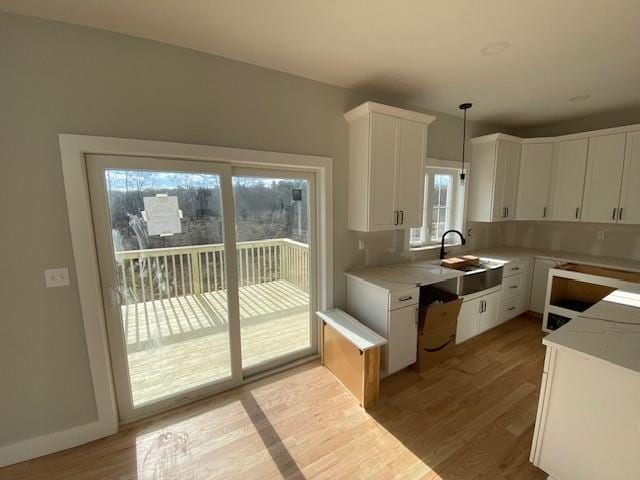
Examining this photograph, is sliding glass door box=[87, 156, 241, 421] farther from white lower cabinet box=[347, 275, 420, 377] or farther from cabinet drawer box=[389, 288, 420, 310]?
cabinet drawer box=[389, 288, 420, 310]

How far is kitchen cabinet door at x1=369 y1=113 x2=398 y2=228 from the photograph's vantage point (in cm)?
240

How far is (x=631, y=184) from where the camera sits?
2.99 meters

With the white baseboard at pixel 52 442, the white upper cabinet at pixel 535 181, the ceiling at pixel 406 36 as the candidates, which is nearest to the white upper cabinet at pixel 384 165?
the ceiling at pixel 406 36

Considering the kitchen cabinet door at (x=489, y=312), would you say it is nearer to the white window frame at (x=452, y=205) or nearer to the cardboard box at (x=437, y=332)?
the cardboard box at (x=437, y=332)

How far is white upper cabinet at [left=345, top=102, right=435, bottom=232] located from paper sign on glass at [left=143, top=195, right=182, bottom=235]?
1.56m

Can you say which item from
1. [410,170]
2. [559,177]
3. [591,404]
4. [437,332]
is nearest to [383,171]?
[410,170]

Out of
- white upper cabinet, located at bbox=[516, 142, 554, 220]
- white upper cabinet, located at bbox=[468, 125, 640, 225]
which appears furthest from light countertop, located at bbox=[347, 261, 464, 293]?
white upper cabinet, located at bbox=[516, 142, 554, 220]

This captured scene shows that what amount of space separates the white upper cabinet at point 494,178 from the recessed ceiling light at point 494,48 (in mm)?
1711

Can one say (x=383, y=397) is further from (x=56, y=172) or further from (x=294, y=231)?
(x=56, y=172)

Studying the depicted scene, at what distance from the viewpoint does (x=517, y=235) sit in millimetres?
4215

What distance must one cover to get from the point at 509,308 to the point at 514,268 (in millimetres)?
525

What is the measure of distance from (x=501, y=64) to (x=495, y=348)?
2744 mm

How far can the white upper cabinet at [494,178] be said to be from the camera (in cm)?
343

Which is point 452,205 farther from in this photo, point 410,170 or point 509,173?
point 410,170
